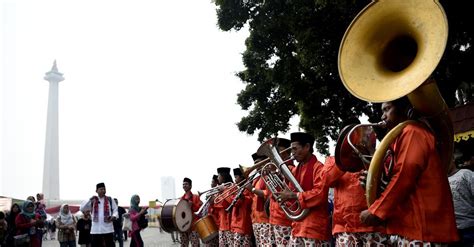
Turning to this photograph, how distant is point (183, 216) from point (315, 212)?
592cm

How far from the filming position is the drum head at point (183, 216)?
10602 millimetres

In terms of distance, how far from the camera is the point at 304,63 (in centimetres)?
1294

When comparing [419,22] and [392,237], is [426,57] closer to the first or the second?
[419,22]

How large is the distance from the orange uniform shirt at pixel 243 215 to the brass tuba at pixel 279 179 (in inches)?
112

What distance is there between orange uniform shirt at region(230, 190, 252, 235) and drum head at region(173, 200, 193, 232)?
74.9 inches

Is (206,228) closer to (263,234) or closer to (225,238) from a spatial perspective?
(225,238)

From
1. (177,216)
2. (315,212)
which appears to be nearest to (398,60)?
(315,212)

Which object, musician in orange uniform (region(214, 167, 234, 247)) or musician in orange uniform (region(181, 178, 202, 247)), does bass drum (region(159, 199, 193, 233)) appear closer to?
musician in orange uniform (region(181, 178, 202, 247))

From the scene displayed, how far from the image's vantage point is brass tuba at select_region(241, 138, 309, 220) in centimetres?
537

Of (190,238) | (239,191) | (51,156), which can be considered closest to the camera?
(239,191)

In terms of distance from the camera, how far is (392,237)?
334cm

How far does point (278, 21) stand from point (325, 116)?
11.4 feet

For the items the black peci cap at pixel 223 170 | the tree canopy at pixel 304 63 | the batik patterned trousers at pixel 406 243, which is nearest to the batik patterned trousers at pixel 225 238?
the black peci cap at pixel 223 170

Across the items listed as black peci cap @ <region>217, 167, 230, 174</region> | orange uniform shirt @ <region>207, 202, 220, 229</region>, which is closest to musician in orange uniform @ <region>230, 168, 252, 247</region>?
orange uniform shirt @ <region>207, 202, 220, 229</region>
